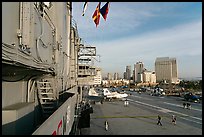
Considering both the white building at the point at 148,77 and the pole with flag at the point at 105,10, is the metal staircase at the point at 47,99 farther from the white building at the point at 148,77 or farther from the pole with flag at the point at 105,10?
the white building at the point at 148,77

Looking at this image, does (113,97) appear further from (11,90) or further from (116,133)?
(11,90)

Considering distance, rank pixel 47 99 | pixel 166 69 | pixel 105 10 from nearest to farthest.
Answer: pixel 47 99 < pixel 105 10 < pixel 166 69

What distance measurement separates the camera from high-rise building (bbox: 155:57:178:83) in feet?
568

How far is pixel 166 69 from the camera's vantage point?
176750mm

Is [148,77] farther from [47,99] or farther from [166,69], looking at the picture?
[47,99]

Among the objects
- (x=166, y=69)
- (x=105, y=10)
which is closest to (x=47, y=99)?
(x=105, y=10)

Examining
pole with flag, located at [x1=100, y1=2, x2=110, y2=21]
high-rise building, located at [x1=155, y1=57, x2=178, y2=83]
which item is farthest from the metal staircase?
high-rise building, located at [x1=155, y1=57, x2=178, y2=83]

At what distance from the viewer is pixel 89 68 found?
98.2ft

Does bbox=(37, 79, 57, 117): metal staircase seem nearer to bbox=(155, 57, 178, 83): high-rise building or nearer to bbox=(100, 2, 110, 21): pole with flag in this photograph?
bbox=(100, 2, 110, 21): pole with flag

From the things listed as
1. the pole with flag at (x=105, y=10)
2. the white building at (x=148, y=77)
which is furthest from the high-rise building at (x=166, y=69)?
the pole with flag at (x=105, y=10)

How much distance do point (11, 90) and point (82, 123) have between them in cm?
1347

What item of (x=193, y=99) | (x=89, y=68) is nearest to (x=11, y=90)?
(x=89, y=68)

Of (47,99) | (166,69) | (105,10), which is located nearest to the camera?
(47,99)

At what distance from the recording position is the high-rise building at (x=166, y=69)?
568 ft
